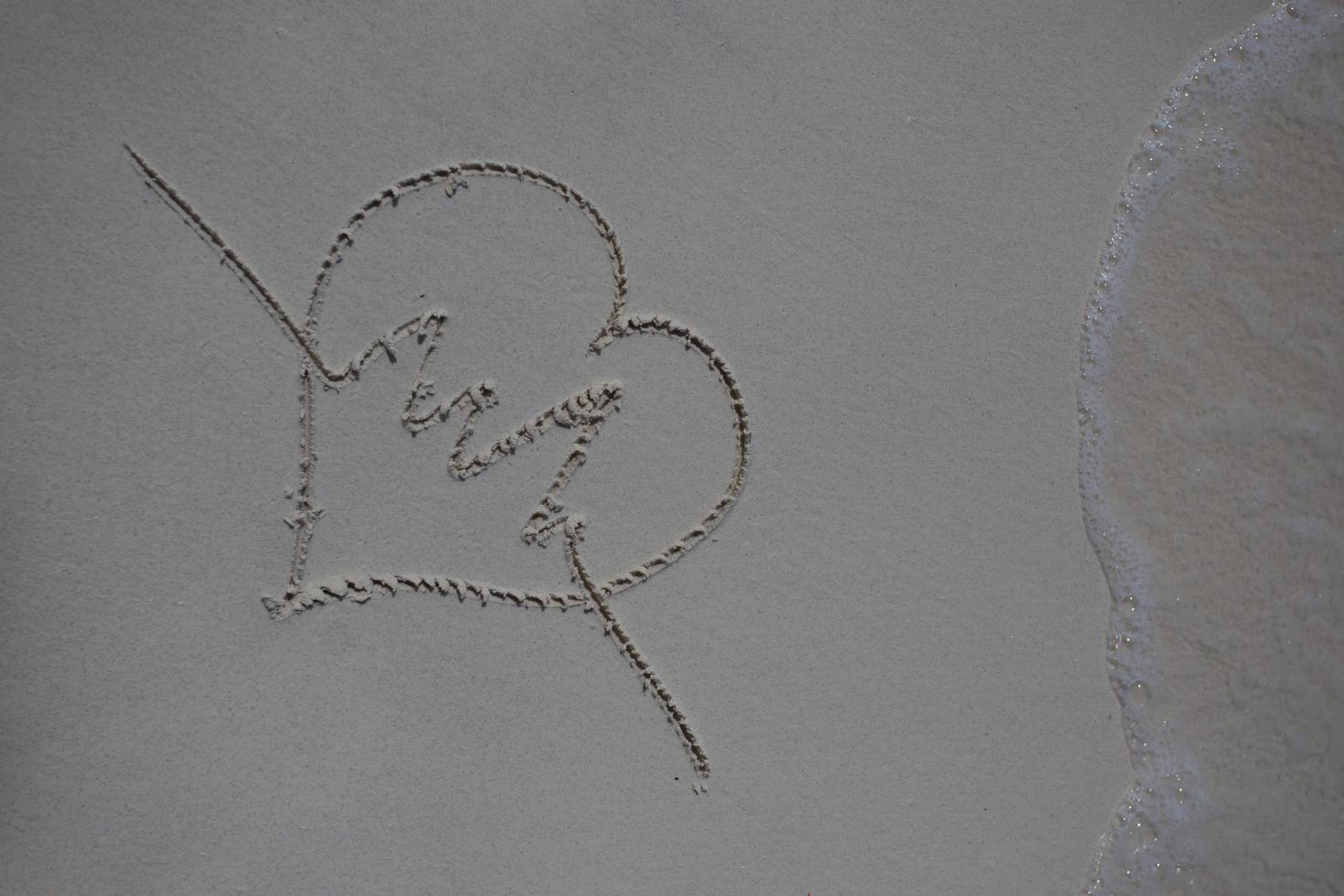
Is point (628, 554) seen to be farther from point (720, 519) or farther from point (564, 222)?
point (564, 222)

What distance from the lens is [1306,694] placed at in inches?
68.3

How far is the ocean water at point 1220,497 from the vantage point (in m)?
1.72

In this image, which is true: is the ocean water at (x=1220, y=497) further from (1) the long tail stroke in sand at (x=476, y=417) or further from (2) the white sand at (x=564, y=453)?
(1) the long tail stroke in sand at (x=476, y=417)

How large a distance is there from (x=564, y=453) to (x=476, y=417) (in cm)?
17

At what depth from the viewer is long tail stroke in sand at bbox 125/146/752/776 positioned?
1611 mm

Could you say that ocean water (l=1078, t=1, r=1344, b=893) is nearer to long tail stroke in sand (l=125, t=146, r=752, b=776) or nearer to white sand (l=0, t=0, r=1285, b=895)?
white sand (l=0, t=0, r=1285, b=895)

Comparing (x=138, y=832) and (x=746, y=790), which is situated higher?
(x=746, y=790)

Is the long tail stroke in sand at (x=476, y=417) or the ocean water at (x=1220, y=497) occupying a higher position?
the ocean water at (x=1220, y=497)

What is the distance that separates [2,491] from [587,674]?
3.51 ft

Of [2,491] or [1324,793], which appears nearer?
[2,491]

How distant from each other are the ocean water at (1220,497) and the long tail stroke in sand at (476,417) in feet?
2.56

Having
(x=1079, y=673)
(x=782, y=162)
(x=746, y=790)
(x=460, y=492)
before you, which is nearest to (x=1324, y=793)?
(x=1079, y=673)

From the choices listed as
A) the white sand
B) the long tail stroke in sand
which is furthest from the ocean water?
the long tail stroke in sand

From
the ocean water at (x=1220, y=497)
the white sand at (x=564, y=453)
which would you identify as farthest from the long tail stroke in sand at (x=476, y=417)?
the ocean water at (x=1220, y=497)
